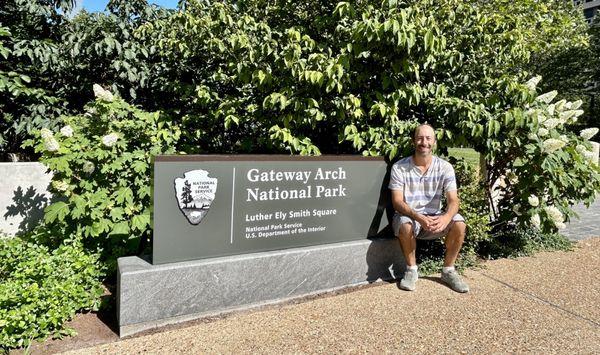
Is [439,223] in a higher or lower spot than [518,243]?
higher

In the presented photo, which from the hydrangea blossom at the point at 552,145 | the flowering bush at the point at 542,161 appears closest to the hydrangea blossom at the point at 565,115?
the flowering bush at the point at 542,161

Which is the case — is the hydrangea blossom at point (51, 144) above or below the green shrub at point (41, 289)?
above

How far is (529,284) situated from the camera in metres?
4.06

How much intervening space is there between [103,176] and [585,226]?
718 centimetres

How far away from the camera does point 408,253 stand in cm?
393

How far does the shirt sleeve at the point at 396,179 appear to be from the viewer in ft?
12.9

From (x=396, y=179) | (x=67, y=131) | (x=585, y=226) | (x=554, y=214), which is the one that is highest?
(x=67, y=131)

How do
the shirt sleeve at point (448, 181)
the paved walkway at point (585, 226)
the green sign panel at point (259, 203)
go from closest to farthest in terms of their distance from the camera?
the green sign panel at point (259, 203)
the shirt sleeve at point (448, 181)
the paved walkway at point (585, 226)

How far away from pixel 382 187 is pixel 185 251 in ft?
6.55

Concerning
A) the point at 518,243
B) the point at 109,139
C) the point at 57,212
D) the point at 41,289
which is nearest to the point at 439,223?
the point at 518,243

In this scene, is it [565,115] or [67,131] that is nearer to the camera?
[67,131]

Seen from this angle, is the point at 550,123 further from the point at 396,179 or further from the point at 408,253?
the point at 408,253

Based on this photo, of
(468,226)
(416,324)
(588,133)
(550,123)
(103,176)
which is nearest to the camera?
(416,324)

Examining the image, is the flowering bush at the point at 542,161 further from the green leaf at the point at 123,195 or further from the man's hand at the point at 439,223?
the green leaf at the point at 123,195
